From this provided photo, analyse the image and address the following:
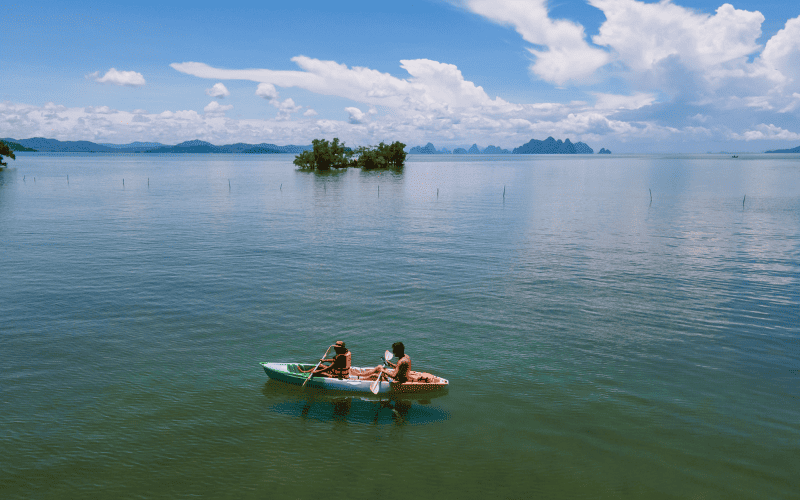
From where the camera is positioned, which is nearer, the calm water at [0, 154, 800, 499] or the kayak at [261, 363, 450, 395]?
the calm water at [0, 154, 800, 499]

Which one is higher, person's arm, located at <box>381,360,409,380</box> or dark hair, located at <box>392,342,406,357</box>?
dark hair, located at <box>392,342,406,357</box>

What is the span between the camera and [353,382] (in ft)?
74.7

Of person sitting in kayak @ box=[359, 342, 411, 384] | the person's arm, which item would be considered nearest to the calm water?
person sitting in kayak @ box=[359, 342, 411, 384]

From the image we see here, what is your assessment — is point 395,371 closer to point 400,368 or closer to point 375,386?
point 400,368

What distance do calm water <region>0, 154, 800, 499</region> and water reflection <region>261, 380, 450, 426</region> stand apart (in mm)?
119

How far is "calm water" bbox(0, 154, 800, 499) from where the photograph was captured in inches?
692

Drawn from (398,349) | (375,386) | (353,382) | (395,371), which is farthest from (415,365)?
(353,382)

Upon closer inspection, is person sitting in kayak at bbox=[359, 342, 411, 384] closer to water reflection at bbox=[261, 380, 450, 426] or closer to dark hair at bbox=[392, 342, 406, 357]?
dark hair at bbox=[392, 342, 406, 357]

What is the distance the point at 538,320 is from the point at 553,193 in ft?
304

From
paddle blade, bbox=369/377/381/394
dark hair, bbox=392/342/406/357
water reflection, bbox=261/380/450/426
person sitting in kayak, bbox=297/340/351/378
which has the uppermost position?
dark hair, bbox=392/342/406/357

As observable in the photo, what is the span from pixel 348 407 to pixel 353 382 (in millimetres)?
1109

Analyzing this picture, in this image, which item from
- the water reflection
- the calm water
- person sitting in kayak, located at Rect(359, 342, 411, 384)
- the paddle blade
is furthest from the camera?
person sitting in kayak, located at Rect(359, 342, 411, 384)

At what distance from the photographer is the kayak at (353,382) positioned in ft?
73.8

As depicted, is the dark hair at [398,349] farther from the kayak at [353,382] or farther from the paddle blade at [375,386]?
the paddle blade at [375,386]
